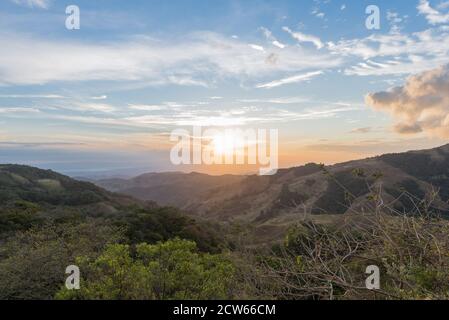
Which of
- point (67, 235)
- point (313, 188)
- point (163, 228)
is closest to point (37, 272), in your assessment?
point (67, 235)

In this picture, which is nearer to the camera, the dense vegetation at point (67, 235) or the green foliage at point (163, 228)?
the dense vegetation at point (67, 235)

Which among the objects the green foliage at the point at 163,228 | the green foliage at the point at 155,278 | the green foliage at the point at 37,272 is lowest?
the green foliage at the point at 163,228

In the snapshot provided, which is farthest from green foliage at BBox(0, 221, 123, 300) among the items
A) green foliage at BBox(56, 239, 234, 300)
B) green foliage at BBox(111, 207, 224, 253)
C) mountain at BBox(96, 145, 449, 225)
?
mountain at BBox(96, 145, 449, 225)

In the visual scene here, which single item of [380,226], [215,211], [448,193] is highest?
[380,226]

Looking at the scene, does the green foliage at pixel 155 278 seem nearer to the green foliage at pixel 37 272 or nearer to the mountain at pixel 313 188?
the green foliage at pixel 37 272

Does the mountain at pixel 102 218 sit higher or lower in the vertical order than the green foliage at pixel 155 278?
lower

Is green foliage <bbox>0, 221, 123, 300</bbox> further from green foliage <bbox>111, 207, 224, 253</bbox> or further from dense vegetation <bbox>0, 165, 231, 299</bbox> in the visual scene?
green foliage <bbox>111, 207, 224, 253</bbox>

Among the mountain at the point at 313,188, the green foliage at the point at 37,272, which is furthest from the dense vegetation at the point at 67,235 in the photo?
the mountain at the point at 313,188
